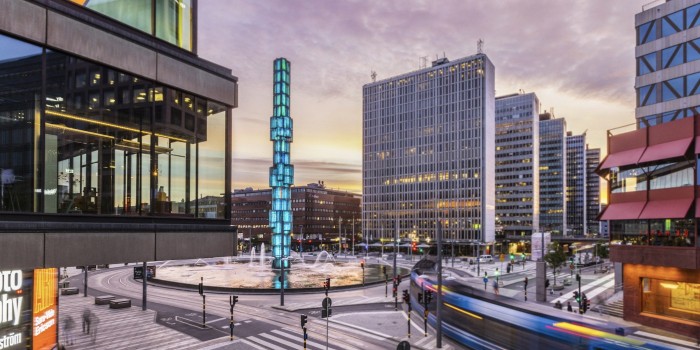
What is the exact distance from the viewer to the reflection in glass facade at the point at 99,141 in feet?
28.3

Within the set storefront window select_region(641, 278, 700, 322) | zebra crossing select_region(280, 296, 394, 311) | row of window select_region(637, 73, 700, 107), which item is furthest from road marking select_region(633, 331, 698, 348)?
row of window select_region(637, 73, 700, 107)

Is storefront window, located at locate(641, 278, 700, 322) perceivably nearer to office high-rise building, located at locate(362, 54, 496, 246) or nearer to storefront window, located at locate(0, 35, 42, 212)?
storefront window, located at locate(0, 35, 42, 212)

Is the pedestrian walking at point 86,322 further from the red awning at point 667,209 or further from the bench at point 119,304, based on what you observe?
the red awning at point 667,209

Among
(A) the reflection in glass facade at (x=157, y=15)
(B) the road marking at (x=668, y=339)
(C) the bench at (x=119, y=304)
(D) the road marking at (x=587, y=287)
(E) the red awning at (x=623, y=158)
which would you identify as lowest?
(D) the road marking at (x=587, y=287)

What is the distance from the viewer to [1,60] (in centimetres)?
822

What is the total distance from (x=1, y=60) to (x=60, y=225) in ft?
10.7

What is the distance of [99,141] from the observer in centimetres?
1022

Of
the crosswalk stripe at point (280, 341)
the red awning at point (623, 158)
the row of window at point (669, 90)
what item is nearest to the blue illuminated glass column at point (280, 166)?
the crosswalk stripe at point (280, 341)

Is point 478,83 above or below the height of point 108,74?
above

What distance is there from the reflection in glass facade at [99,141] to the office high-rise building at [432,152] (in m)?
121

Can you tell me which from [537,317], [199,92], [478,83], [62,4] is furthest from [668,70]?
[478,83]

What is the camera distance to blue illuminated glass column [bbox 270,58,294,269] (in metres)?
73.8

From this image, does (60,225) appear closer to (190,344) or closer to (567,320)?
(567,320)

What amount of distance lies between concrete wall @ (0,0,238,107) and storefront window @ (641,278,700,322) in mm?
36165
